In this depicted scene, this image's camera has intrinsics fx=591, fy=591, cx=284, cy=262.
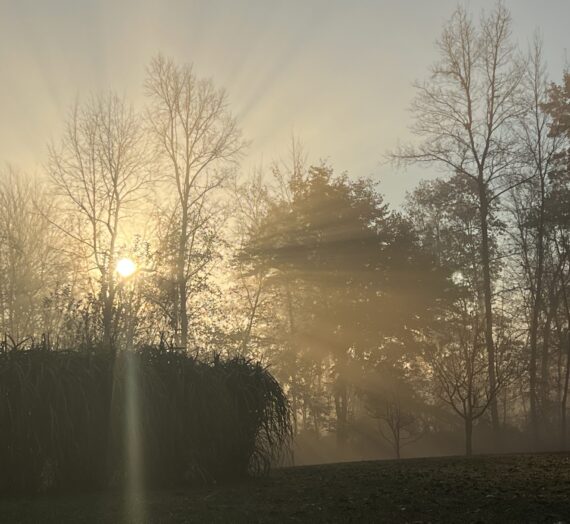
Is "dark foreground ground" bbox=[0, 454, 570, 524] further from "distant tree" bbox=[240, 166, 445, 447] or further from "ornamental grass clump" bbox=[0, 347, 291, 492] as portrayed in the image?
"distant tree" bbox=[240, 166, 445, 447]

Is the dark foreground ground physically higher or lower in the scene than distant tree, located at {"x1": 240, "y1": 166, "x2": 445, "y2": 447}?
lower

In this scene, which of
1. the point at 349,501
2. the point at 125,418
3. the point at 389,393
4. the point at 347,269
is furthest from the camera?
the point at 347,269

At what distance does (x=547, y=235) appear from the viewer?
2695 cm

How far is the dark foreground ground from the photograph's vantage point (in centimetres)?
610

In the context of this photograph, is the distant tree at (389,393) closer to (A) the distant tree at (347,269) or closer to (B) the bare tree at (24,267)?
(A) the distant tree at (347,269)

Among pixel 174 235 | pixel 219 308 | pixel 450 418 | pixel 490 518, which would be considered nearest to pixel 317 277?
pixel 219 308

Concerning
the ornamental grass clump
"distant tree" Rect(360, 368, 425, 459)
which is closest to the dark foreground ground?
the ornamental grass clump

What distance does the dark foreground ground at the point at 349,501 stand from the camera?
6102mm

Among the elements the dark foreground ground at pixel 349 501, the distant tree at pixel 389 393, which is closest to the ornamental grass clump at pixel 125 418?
the dark foreground ground at pixel 349 501

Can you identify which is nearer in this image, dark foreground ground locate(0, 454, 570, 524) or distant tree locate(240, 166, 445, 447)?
dark foreground ground locate(0, 454, 570, 524)

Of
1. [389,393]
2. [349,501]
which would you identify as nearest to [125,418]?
[349,501]

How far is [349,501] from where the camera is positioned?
273 inches

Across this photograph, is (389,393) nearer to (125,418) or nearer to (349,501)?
(125,418)

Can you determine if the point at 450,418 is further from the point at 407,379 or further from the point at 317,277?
the point at 317,277
